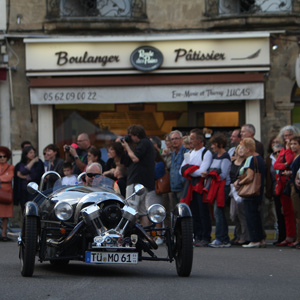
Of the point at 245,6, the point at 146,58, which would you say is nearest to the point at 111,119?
the point at 146,58

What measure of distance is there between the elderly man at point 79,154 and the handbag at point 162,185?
4.29 ft

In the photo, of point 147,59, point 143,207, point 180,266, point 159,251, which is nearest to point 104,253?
point 180,266

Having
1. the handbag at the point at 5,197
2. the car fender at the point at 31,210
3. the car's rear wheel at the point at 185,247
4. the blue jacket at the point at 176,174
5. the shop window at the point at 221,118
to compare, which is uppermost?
the shop window at the point at 221,118

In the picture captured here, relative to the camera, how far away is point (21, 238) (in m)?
9.23

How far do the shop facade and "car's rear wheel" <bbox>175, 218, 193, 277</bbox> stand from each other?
11196 millimetres

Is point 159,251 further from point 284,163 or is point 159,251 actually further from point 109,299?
point 109,299

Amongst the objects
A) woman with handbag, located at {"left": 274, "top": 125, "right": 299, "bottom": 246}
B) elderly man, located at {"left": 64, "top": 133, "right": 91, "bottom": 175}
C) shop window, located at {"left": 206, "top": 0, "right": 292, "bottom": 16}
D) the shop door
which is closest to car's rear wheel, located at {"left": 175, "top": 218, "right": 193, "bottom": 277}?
woman with handbag, located at {"left": 274, "top": 125, "right": 299, "bottom": 246}

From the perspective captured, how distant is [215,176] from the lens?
13.8m

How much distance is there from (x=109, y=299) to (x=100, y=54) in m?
13.6

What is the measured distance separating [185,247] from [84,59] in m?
12.0

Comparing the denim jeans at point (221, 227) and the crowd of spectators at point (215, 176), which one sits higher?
the crowd of spectators at point (215, 176)

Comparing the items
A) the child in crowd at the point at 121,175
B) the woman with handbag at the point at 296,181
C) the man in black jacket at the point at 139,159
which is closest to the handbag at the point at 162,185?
the child in crowd at the point at 121,175

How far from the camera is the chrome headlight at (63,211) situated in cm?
898

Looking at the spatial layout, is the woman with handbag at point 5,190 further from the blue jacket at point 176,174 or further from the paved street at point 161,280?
the paved street at point 161,280
